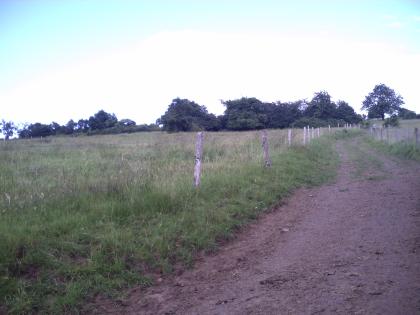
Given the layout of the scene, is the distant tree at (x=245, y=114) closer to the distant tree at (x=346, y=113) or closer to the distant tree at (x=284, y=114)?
the distant tree at (x=284, y=114)

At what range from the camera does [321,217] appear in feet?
23.7

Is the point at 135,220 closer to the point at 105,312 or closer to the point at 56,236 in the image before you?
the point at 56,236

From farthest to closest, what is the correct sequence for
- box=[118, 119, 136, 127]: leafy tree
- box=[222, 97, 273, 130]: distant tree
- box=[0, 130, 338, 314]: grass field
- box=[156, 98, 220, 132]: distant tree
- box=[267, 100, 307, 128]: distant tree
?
1. box=[118, 119, 136, 127]: leafy tree
2. box=[267, 100, 307, 128]: distant tree
3. box=[222, 97, 273, 130]: distant tree
4. box=[156, 98, 220, 132]: distant tree
5. box=[0, 130, 338, 314]: grass field

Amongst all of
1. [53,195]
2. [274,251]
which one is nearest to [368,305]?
[274,251]

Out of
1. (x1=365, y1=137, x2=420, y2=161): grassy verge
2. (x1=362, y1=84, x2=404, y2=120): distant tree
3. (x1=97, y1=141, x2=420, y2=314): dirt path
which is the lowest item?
(x1=97, y1=141, x2=420, y2=314): dirt path

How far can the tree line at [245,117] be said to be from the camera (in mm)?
57719

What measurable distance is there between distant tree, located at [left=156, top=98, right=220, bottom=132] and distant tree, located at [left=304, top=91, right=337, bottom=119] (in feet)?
87.4

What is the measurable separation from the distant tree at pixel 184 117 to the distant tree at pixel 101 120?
108ft

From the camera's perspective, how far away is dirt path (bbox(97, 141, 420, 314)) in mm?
3877

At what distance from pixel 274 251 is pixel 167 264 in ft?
5.23

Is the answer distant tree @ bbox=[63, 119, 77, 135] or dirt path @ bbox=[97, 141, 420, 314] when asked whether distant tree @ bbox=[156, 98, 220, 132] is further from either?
dirt path @ bbox=[97, 141, 420, 314]

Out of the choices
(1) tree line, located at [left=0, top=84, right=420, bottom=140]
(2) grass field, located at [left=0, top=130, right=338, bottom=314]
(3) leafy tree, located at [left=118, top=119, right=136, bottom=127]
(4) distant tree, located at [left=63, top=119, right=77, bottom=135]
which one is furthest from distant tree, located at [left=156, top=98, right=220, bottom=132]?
(2) grass field, located at [left=0, top=130, right=338, bottom=314]

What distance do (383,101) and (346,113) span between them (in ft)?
46.3

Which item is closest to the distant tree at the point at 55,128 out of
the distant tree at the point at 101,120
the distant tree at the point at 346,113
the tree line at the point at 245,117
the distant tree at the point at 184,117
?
the tree line at the point at 245,117
